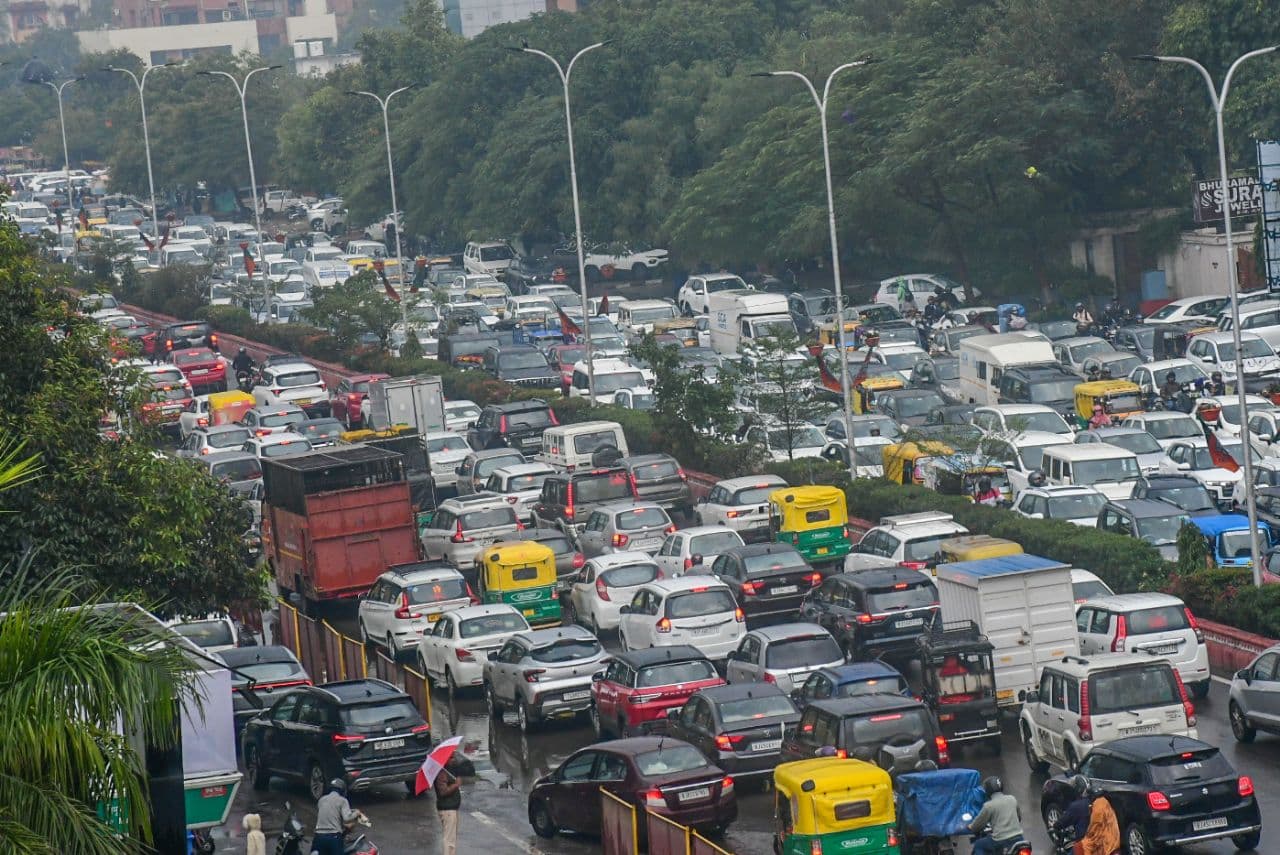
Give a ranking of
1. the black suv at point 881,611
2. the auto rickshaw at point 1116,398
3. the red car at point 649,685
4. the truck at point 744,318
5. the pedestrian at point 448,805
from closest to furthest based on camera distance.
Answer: the pedestrian at point 448,805 < the red car at point 649,685 < the black suv at point 881,611 < the auto rickshaw at point 1116,398 < the truck at point 744,318

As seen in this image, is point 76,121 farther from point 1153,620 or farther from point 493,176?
point 1153,620

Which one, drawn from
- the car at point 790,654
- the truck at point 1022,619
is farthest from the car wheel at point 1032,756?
the car at point 790,654

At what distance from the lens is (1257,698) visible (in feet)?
79.9

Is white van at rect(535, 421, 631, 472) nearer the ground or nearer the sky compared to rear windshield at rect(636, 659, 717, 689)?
nearer the sky

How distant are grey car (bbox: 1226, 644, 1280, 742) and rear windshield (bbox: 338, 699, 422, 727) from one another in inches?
369

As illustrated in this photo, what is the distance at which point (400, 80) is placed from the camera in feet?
341

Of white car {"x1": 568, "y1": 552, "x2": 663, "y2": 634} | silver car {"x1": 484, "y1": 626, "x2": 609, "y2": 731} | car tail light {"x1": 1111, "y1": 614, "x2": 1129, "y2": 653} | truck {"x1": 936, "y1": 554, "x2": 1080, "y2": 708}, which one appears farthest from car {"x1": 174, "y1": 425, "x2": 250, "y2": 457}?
car tail light {"x1": 1111, "y1": 614, "x2": 1129, "y2": 653}

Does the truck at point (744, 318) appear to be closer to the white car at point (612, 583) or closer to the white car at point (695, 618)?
the white car at point (612, 583)

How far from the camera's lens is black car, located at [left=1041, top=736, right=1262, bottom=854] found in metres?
20.0

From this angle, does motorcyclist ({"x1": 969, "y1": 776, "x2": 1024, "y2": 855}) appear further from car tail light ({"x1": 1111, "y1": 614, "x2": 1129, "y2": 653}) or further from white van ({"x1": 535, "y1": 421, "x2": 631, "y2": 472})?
white van ({"x1": 535, "y1": 421, "x2": 631, "y2": 472})

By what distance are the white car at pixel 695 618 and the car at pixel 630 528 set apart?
21.5 feet

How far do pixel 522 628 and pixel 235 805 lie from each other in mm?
5786

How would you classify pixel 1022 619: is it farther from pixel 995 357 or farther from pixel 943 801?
pixel 995 357

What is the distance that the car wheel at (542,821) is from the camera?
23.4m
